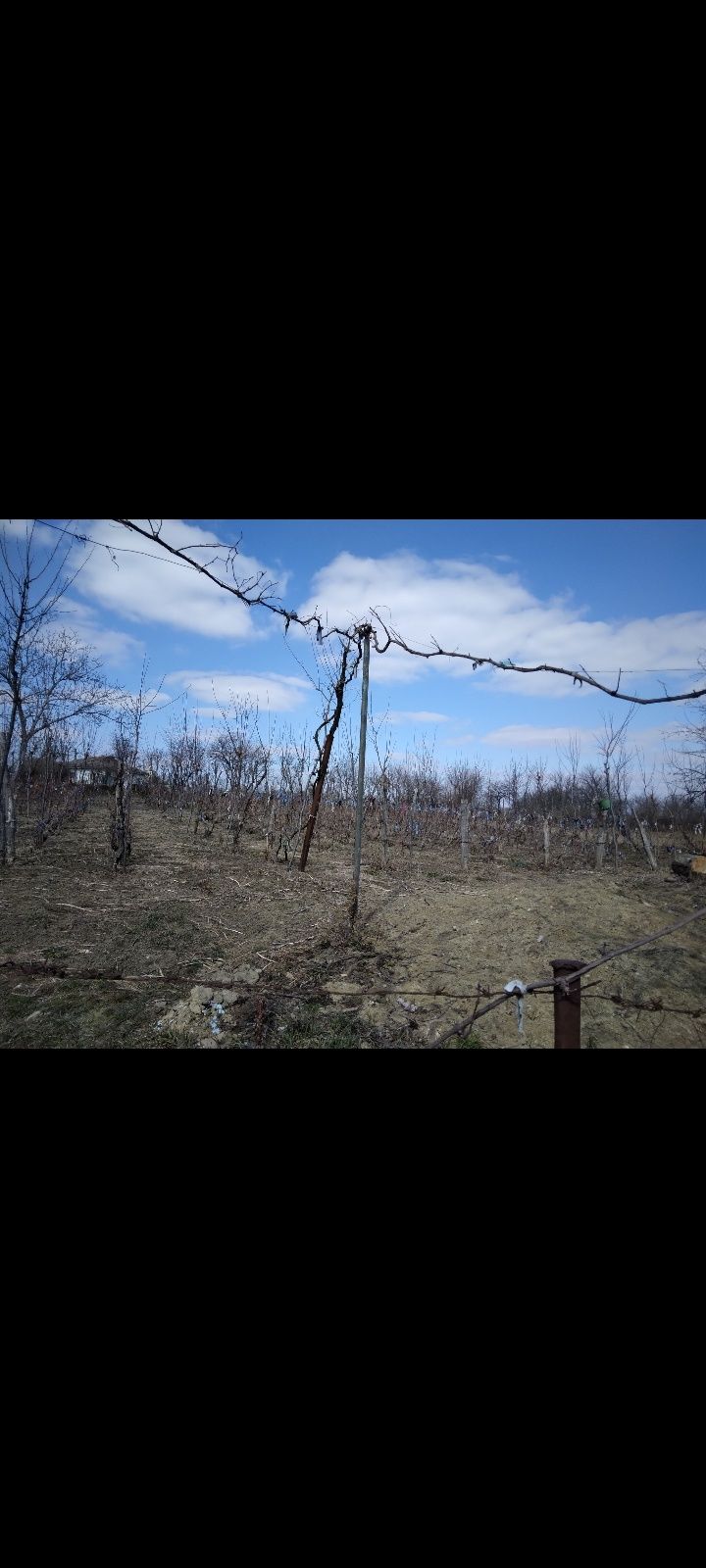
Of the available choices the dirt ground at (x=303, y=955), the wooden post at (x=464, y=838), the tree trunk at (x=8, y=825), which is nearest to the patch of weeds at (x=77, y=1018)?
the dirt ground at (x=303, y=955)

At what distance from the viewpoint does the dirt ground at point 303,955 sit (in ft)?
9.53

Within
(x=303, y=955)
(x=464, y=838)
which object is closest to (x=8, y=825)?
(x=303, y=955)

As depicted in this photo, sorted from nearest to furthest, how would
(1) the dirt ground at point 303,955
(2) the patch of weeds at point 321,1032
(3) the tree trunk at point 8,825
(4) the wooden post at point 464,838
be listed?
1. (2) the patch of weeds at point 321,1032
2. (1) the dirt ground at point 303,955
3. (3) the tree trunk at point 8,825
4. (4) the wooden post at point 464,838

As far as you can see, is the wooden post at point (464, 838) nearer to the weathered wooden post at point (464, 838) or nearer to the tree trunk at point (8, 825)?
the weathered wooden post at point (464, 838)

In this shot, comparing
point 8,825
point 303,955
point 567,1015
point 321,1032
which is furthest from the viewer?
point 8,825

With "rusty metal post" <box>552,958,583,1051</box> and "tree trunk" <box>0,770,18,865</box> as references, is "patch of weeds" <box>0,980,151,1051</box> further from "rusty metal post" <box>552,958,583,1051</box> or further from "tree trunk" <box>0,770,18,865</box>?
"tree trunk" <box>0,770,18,865</box>

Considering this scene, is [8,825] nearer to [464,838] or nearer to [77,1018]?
[77,1018]

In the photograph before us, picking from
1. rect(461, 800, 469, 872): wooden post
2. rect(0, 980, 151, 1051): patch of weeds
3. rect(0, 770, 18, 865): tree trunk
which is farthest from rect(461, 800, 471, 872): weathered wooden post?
rect(0, 980, 151, 1051): patch of weeds

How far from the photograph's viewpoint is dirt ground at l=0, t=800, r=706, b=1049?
9.53 feet

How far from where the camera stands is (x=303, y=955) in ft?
12.9
